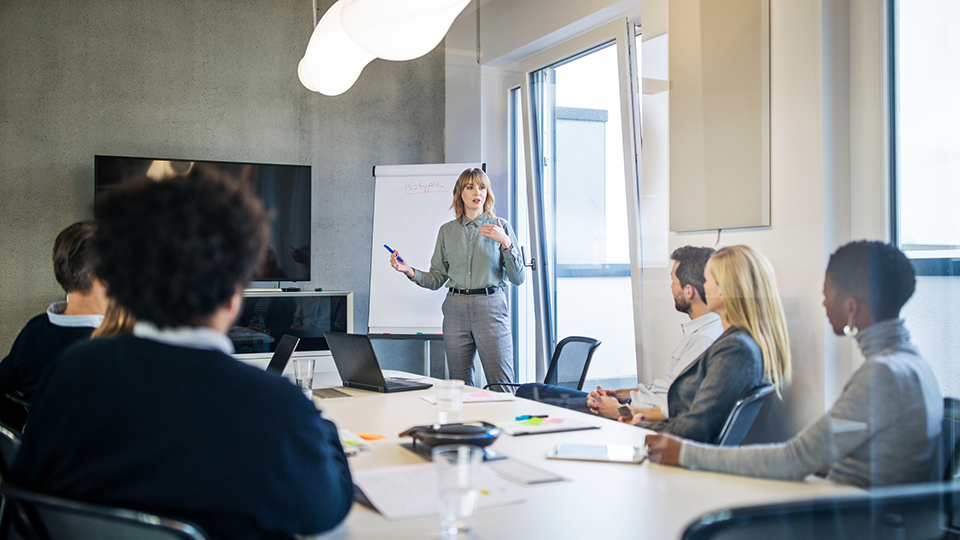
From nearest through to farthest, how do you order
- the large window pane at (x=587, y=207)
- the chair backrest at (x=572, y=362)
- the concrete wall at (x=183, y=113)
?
the chair backrest at (x=572, y=362) < the large window pane at (x=587, y=207) < the concrete wall at (x=183, y=113)

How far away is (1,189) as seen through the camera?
4.51 meters

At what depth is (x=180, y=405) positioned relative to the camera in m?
0.91

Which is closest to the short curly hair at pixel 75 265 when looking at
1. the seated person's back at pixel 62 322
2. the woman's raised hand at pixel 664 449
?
the seated person's back at pixel 62 322

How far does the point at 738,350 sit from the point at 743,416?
0.21m

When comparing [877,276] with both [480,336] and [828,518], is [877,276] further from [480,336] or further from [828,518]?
[480,336]

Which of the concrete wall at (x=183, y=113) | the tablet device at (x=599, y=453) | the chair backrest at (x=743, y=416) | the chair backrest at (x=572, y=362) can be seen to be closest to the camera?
the tablet device at (x=599, y=453)

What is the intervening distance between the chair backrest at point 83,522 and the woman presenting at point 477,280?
3159mm

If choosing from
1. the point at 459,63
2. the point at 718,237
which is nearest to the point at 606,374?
the point at 718,237

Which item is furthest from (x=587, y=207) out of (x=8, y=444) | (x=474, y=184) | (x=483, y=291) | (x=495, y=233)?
(x=8, y=444)

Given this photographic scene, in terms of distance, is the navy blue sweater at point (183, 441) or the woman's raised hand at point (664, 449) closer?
the navy blue sweater at point (183, 441)

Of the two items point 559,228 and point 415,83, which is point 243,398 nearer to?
point 559,228

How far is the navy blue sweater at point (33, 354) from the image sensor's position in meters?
2.09

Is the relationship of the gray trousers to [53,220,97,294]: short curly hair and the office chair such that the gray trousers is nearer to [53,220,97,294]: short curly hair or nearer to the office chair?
the office chair

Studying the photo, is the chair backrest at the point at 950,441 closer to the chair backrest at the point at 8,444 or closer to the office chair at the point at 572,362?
the chair backrest at the point at 8,444
